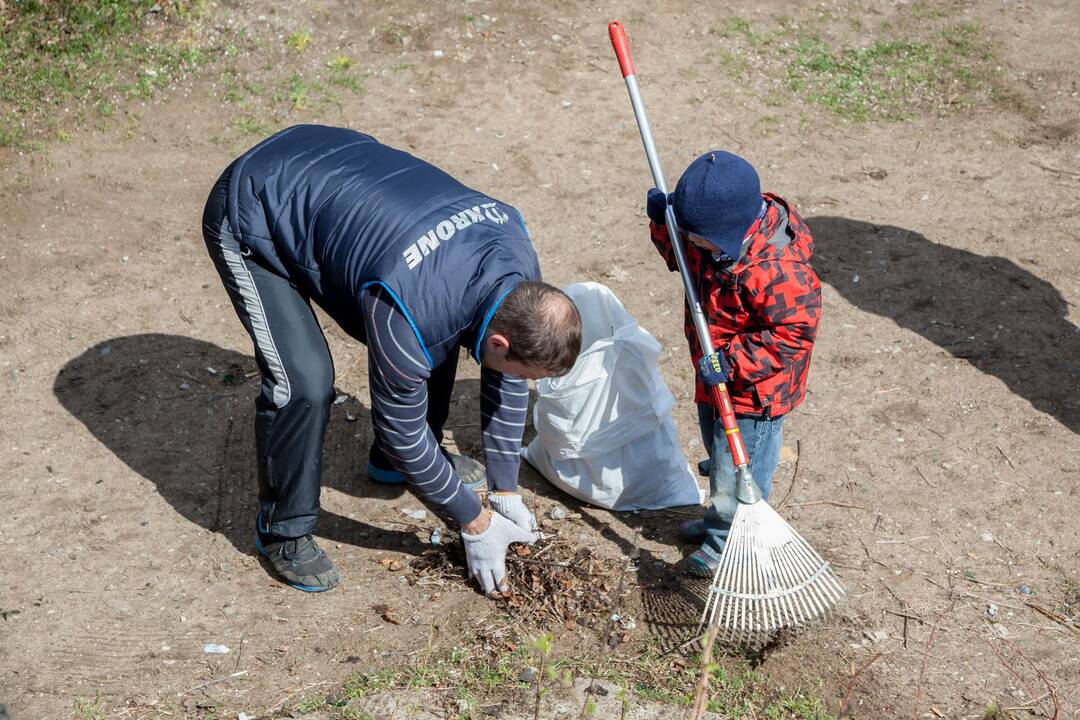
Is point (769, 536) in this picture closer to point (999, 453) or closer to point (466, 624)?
point (466, 624)

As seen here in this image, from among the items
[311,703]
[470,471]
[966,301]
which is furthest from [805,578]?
[966,301]

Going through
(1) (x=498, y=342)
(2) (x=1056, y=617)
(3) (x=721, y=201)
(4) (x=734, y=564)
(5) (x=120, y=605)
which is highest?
(3) (x=721, y=201)

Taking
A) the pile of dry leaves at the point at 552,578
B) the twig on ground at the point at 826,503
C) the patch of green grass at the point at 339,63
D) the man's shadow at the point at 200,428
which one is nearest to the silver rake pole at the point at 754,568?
the pile of dry leaves at the point at 552,578

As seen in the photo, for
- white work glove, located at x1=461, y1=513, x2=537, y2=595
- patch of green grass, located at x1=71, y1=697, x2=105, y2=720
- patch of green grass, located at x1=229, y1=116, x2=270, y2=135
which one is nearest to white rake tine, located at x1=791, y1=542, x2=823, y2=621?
white work glove, located at x1=461, y1=513, x2=537, y2=595

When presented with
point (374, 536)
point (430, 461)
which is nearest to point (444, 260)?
point (430, 461)

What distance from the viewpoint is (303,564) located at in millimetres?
3566

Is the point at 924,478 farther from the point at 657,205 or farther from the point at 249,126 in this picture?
the point at 249,126

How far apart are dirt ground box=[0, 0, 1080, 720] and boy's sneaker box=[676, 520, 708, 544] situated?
0.07m

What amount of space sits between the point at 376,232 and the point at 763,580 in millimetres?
1604

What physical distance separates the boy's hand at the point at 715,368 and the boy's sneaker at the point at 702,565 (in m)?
0.75

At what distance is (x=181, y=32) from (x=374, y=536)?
4.59m

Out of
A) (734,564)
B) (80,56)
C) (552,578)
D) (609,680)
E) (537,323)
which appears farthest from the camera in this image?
(80,56)

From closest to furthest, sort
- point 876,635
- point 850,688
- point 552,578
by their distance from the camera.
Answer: point 850,688
point 876,635
point 552,578

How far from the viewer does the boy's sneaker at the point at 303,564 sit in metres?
3.56
